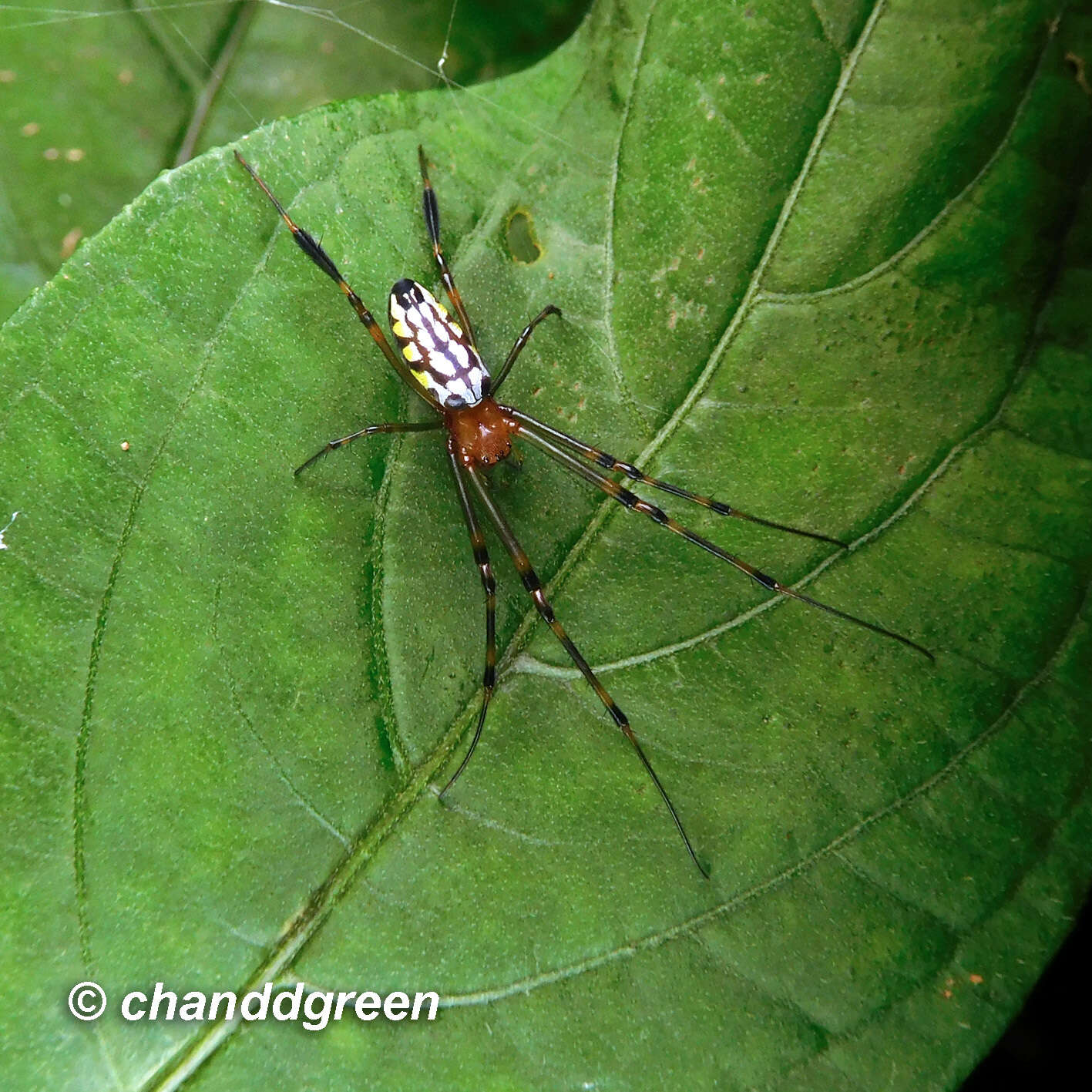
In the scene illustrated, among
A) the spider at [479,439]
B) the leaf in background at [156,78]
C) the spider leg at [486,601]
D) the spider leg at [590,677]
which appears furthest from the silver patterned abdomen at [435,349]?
the leaf in background at [156,78]

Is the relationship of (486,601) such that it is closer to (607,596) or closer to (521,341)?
(607,596)

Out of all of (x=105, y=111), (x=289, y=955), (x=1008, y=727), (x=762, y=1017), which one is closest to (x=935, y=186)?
(x=1008, y=727)

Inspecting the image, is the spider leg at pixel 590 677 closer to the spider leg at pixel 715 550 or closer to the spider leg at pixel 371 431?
the spider leg at pixel 715 550

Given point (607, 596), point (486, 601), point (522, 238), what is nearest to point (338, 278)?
point (522, 238)

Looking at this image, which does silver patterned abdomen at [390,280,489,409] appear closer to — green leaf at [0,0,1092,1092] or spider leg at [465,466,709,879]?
green leaf at [0,0,1092,1092]

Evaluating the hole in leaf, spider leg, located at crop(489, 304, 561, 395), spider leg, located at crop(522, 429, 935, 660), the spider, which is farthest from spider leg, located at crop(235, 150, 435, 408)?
spider leg, located at crop(522, 429, 935, 660)

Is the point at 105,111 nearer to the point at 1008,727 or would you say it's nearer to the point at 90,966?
the point at 90,966
